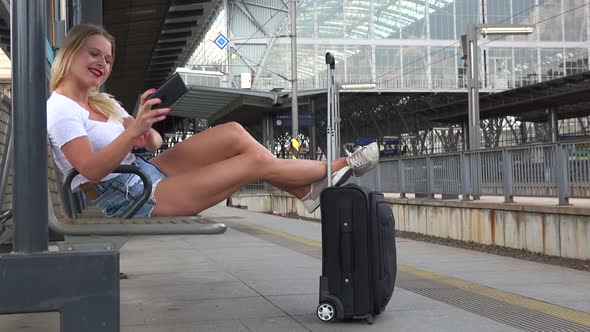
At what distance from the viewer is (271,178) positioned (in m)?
3.82

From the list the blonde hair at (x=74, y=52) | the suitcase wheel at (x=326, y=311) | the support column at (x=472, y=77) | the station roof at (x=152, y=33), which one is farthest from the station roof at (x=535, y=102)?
the blonde hair at (x=74, y=52)

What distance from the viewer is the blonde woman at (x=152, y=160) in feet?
11.0

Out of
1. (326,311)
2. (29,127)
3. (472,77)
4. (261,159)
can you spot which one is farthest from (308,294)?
(472,77)

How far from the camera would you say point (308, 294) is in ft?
18.5

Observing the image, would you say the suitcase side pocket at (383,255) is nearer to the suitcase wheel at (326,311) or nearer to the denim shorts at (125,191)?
the suitcase wheel at (326,311)

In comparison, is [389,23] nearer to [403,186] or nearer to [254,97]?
[254,97]

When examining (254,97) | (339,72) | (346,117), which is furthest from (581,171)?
(346,117)

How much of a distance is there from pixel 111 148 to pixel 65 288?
0.70 meters

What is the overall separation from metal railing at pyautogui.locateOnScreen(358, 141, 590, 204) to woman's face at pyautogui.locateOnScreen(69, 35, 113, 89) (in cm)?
650

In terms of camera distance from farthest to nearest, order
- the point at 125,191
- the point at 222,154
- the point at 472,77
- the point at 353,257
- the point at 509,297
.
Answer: the point at 472,77, the point at 509,297, the point at 353,257, the point at 222,154, the point at 125,191

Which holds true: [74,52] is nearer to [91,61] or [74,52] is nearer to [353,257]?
[91,61]

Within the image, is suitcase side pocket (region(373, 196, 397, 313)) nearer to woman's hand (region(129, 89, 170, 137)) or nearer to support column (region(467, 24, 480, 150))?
woman's hand (region(129, 89, 170, 137))

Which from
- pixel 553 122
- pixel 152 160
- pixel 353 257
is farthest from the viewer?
pixel 553 122

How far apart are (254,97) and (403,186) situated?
1915 cm
